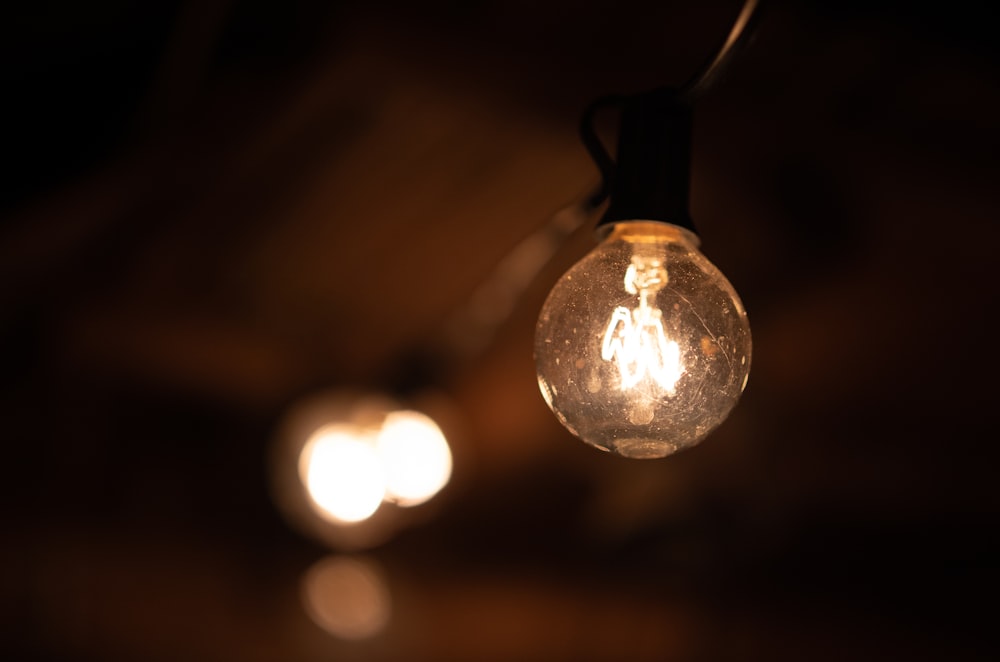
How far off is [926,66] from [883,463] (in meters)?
1.36

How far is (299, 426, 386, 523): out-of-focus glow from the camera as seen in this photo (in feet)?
9.80

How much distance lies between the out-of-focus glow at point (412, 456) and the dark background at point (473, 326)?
14 cm

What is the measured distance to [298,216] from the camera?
264 centimetres

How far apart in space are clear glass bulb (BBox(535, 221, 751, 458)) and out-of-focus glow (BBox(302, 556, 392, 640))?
2837mm

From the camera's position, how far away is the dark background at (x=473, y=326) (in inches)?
66.8

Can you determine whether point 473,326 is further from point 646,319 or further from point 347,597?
point 646,319

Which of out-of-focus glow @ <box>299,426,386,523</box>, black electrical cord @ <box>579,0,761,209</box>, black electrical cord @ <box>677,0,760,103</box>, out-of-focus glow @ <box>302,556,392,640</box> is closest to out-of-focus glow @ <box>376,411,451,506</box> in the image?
out-of-focus glow @ <box>299,426,386,523</box>

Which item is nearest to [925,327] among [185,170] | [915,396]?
[915,396]

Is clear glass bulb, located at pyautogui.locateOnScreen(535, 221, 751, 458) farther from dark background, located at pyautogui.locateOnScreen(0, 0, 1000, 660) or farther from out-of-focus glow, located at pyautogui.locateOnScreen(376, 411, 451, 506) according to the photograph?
out-of-focus glow, located at pyautogui.locateOnScreen(376, 411, 451, 506)

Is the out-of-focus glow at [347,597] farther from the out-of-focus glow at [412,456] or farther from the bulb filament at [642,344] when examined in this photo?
the bulb filament at [642,344]

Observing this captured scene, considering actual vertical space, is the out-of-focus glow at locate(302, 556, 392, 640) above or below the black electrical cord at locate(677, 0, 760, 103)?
above

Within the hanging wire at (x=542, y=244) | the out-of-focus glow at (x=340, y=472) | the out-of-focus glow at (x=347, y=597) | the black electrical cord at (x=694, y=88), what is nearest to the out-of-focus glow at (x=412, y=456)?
the out-of-focus glow at (x=340, y=472)

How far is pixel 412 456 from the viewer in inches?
120

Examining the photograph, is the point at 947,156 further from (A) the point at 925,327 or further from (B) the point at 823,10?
(A) the point at 925,327
